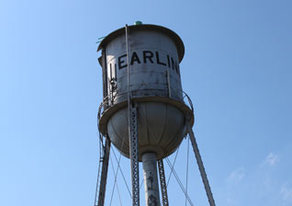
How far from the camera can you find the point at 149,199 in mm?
17391

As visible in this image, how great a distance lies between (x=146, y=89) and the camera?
56.6 ft

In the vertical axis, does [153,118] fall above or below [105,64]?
below

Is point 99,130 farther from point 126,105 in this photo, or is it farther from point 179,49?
point 179,49

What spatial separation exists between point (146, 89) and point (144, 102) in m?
0.51

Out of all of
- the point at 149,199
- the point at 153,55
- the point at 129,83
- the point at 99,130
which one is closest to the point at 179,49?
the point at 153,55

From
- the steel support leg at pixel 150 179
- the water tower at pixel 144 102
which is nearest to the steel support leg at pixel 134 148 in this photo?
the water tower at pixel 144 102

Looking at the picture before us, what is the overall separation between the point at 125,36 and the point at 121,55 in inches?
35.3

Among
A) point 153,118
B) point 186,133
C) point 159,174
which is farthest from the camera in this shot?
point 159,174

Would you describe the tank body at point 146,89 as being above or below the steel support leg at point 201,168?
above

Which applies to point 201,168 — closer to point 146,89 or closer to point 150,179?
point 150,179

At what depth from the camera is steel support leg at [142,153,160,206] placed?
1739cm

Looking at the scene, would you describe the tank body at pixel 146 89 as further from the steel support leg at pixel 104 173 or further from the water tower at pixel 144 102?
the steel support leg at pixel 104 173

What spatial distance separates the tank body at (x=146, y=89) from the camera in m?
17.0

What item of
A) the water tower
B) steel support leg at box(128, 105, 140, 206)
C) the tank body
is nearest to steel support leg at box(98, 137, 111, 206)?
the water tower
